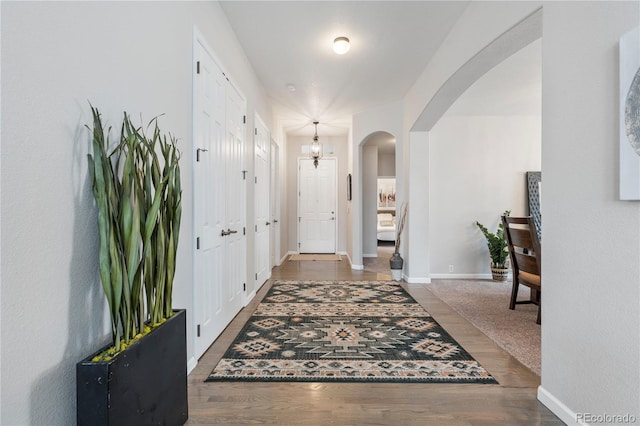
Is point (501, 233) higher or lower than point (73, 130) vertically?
lower

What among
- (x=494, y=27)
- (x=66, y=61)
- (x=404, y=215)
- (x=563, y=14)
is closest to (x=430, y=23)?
(x=494, y=27)

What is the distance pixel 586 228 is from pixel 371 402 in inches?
55.1

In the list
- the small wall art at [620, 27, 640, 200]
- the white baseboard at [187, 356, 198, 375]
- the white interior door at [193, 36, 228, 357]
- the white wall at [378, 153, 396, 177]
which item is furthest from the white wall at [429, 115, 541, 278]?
the white wall at [378, 153, 396, 177]

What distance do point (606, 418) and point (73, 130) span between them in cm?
239

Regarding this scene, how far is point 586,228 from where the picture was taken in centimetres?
144

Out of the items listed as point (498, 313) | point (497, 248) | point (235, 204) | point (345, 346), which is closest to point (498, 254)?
point (497, 248)

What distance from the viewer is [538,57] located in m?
3.20

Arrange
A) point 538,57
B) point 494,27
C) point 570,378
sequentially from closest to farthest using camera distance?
point 570,378
point 494,27
point 538,57

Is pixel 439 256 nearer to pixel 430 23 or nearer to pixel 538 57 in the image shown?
pixel 538 57

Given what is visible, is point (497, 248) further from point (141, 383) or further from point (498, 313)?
point (141, 383)

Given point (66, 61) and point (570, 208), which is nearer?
point (66, 61)

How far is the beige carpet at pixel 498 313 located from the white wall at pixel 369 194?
265 centimetres

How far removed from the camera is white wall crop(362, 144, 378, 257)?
715 centimetres

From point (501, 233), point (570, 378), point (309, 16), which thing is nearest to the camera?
point (570, 378)
